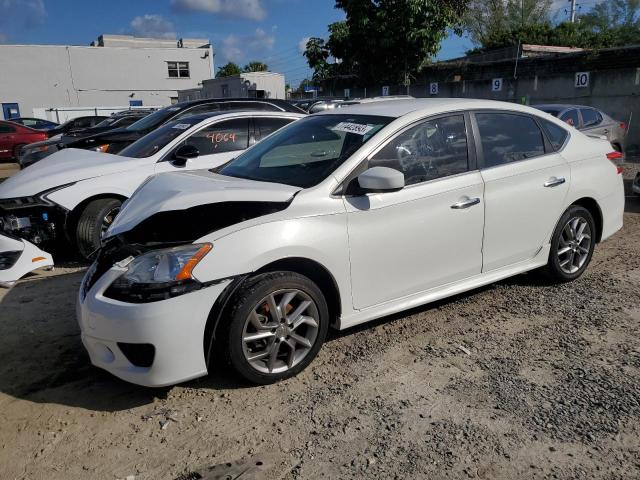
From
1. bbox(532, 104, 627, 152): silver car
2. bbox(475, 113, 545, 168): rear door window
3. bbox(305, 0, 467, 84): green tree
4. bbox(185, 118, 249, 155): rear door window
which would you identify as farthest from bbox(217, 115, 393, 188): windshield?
bbox(305, 0, 467, 84): green tree

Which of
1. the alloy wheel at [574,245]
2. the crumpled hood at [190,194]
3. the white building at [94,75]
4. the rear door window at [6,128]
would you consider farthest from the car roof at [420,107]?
the white building at [94,75]

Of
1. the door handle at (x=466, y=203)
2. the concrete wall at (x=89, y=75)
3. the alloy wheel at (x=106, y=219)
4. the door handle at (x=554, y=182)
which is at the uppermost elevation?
the concrete wall at (x=89, y=75)

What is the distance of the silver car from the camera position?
10461 millimetres

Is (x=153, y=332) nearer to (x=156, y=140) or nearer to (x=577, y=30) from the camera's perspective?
(x=156, y=140)

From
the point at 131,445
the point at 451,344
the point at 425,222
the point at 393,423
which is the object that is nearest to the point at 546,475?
the point at 393,423

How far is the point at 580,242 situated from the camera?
4973 mm

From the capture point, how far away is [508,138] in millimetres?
4434

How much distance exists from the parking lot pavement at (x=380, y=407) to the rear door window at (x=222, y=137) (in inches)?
109

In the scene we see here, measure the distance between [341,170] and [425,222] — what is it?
72 centimetres

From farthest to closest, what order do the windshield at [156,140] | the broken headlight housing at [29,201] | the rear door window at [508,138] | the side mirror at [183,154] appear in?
1. the windshield at [156,140]
2. the side mirror at [183,154]
3. the broken headlight housing at [29,201]
4. the rear door window at [508,138]

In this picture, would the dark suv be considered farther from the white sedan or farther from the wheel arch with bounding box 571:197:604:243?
the wheel arch with bounding box 571:197:604:243

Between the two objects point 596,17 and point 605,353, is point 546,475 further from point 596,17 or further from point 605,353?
A: point 596,17

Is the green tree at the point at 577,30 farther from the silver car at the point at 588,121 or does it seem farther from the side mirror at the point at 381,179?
the side mirror at the point at 381,179

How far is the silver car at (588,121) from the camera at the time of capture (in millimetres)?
10461
